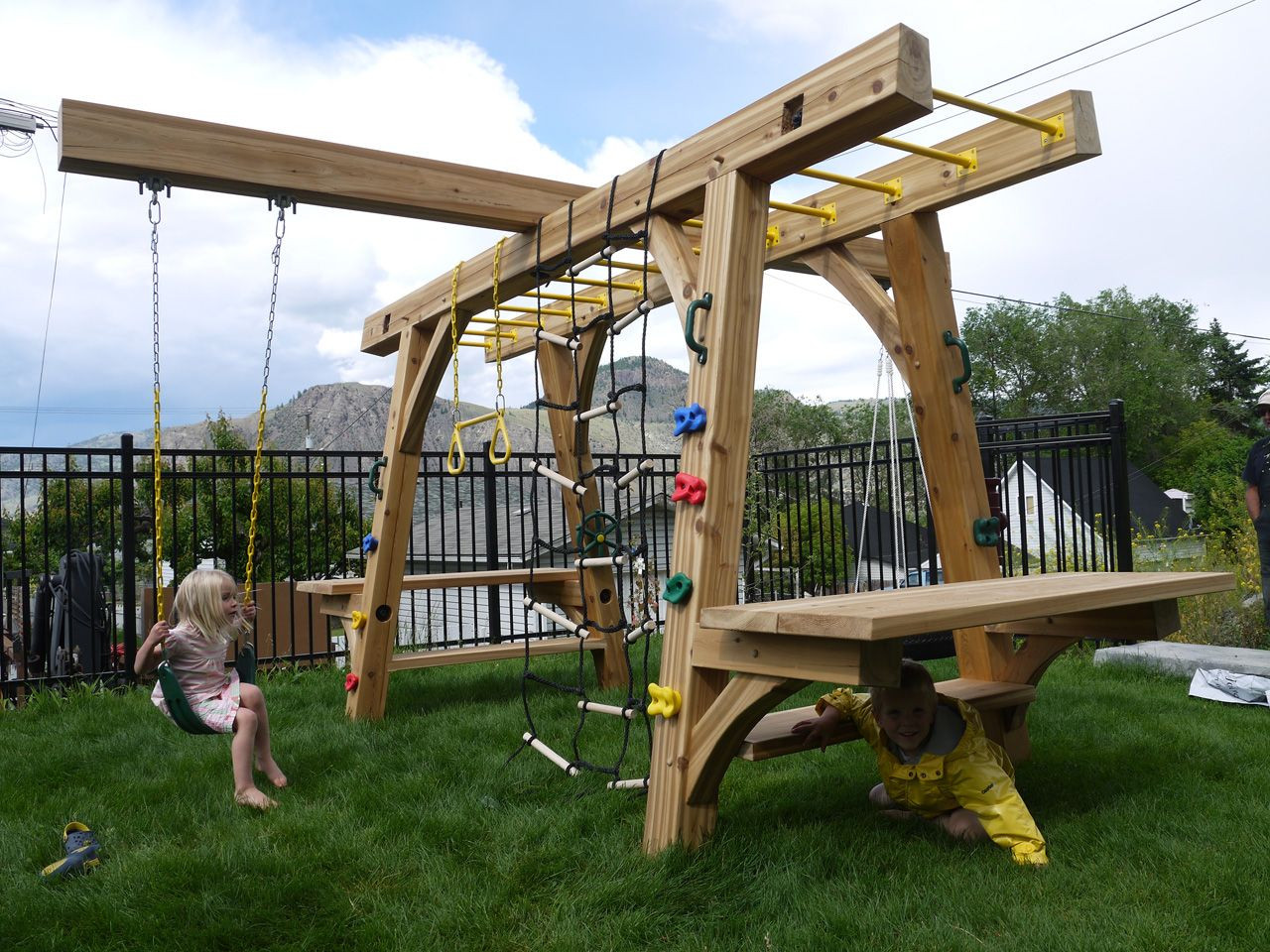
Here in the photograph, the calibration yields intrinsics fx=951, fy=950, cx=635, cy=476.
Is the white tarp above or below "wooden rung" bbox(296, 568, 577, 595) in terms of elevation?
below

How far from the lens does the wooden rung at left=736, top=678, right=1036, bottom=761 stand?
10.2 ft

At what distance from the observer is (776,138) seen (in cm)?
309

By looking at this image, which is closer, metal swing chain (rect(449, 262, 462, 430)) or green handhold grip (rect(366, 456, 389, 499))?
metal swing chain (rect(449, 262, 462, 430))

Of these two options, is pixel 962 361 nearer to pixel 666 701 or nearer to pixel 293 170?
pixel 666 701

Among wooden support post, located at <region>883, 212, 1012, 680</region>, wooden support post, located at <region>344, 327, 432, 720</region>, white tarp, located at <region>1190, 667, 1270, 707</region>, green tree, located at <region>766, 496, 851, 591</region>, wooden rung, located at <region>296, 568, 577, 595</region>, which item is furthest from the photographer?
green tree, located at <region>766, 496, 851, 591</region>

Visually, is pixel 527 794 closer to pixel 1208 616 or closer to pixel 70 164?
pixel 70 164

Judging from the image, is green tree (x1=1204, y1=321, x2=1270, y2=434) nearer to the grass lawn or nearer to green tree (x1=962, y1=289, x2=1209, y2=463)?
green tree (x1=962, y1=289, x2=1209, y2=463)

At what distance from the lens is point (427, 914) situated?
276 centimetres

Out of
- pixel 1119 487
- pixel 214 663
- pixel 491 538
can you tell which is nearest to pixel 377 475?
pixel 214 663

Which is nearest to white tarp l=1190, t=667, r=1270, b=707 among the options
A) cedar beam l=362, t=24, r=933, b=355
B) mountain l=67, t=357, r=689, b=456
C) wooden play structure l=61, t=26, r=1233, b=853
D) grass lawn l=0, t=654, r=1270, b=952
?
grass lawn l=0, t=654, r=1270, b=952

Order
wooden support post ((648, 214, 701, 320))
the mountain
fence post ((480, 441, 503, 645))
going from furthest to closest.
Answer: the mountain → fence post ((480, 441, 503, 645)) → wooden support post ((648, 214, 701, 320))

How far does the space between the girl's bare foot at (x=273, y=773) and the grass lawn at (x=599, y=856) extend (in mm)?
117

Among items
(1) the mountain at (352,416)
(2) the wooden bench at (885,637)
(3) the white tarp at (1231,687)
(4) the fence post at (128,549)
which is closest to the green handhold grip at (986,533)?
(2) the wooden bench at (885,637)

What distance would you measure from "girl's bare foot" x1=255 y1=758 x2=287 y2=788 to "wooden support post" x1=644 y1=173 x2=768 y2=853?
6.06 ft
